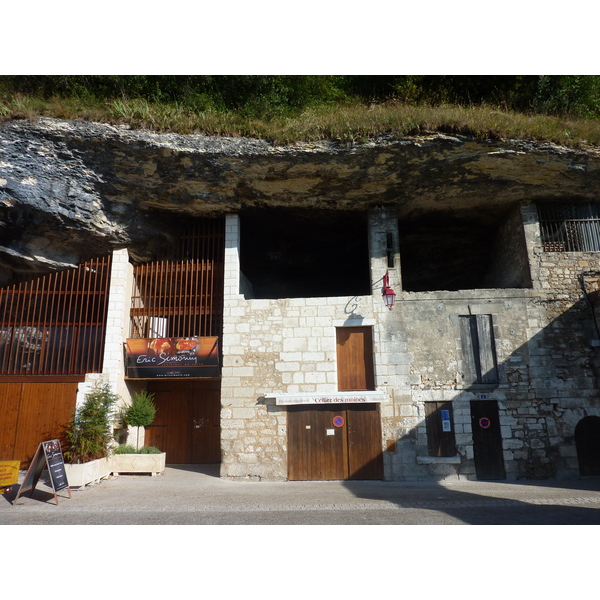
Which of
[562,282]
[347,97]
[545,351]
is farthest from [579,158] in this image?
[347,97]

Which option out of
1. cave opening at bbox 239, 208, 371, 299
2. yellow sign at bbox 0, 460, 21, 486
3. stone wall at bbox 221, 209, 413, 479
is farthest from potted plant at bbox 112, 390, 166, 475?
cave opening at bbox 239, 208, 371, 299

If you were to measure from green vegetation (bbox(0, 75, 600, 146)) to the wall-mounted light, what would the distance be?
3.19 meters

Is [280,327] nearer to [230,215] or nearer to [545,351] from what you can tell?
[230,215]

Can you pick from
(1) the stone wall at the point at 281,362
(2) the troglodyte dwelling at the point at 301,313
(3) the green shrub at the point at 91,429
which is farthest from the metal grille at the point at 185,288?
(3) the green shrub at the point at 91,429

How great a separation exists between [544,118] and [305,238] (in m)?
6.62

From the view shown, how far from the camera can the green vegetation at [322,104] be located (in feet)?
29.7

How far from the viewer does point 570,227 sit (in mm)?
10492

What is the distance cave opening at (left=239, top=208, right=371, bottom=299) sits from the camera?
455 inches

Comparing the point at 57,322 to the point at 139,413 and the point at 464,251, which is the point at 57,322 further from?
the point at 464,251

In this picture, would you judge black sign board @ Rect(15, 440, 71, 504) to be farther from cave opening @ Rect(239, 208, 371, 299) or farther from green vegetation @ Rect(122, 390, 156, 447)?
cave opening @ Rect(239, 208, 371, 299)

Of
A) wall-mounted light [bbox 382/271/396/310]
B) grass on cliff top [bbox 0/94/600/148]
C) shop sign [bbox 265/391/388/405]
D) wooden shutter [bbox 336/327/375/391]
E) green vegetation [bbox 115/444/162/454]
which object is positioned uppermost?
grass on cliff top [bbox 0/94/600/148]

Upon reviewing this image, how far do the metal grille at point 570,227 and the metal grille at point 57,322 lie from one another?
11110mm

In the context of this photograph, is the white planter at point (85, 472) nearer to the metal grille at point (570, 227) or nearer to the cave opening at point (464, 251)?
the cave opening at point (464, 251)

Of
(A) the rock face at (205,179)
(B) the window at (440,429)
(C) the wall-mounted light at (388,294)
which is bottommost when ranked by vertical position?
(B) the window at (440,429)
